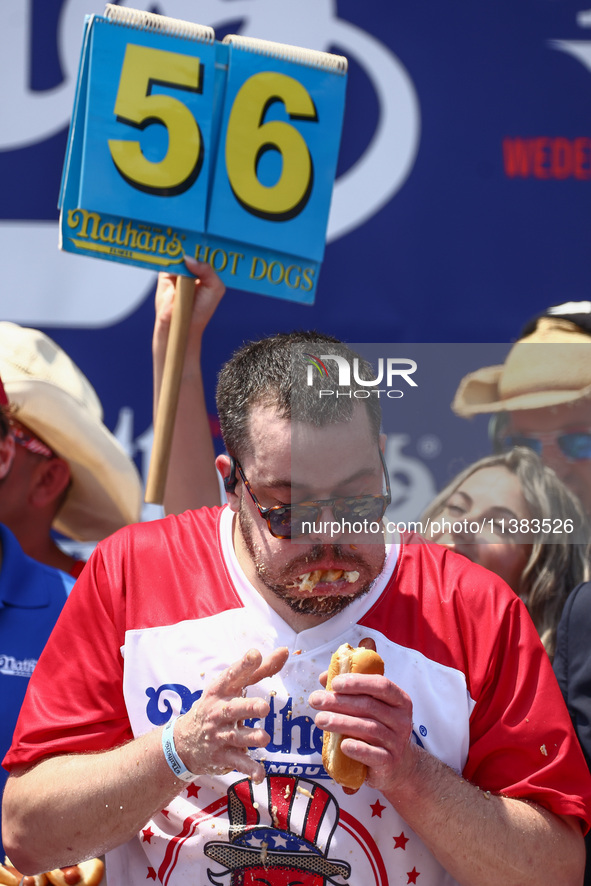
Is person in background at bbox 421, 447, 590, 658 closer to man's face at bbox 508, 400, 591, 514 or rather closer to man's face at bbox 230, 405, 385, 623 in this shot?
man's face at bbox 508, 400, 591, 514

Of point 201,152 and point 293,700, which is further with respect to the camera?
point 201,152

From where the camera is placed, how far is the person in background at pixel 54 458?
9.42ft

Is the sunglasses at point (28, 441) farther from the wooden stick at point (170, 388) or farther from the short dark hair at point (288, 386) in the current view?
the short dark hair at point (288, 386)

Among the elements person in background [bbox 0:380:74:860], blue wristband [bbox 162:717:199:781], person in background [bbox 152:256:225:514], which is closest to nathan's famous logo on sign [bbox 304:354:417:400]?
blue wristband [bbox 162:717:199:781]

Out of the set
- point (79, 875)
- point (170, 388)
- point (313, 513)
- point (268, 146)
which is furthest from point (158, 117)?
point (79, 875)

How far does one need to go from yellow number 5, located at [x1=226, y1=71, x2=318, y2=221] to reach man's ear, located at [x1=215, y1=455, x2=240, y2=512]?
88cm

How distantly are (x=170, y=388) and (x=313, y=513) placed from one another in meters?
0.87

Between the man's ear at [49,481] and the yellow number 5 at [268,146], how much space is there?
1.08 m

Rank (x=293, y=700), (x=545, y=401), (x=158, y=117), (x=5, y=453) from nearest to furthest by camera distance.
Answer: (x=293, y=700) → (x=545, y=401) → (x=158, y=117) → (x=5, y=453)

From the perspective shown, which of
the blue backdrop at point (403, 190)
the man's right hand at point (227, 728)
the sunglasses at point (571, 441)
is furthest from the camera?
the blue backdrop at point (403, 190)

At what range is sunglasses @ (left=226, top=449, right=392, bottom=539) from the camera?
5.83 ft

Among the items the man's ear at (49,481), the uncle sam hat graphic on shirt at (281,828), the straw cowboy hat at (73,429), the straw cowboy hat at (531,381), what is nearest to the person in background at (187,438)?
the straw cowboy hat at (73,429)

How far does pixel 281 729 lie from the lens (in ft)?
5.90

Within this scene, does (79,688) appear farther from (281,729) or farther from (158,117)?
(158,117)
